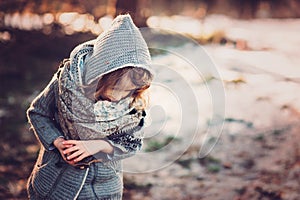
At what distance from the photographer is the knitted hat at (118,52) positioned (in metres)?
1.96

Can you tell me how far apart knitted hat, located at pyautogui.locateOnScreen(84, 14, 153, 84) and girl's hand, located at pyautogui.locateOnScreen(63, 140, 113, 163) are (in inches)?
8.2

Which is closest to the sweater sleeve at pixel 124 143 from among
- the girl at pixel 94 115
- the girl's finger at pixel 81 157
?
the girl at pixel 94 115

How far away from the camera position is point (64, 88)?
202 centimetres

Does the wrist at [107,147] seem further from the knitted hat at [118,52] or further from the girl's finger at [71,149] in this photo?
the knitted hat at [118,52]

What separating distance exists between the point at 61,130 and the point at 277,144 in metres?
2.78

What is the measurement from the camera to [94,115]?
2027 millimetres

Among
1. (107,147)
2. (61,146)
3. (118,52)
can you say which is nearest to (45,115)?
(61,146)

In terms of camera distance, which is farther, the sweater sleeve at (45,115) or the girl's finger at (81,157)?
the sweater sleeve at (45,115)

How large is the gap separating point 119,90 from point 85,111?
14cm

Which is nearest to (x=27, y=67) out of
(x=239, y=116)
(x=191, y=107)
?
(x=191, y=107)

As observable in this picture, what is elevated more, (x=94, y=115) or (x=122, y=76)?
(x=122, y=76)

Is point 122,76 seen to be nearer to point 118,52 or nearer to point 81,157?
point 118,52

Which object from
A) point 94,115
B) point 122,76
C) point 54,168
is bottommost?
point 54,168

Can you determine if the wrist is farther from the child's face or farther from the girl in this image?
the child's face
